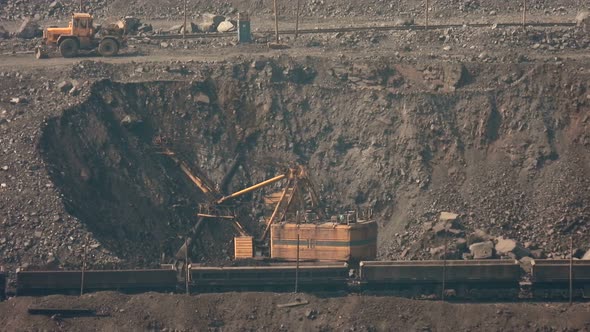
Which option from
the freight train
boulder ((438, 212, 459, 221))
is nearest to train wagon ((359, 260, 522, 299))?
the freight train

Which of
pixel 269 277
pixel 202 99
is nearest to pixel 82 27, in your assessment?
pixel 202 99

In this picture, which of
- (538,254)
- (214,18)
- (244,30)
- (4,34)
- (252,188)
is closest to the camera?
(538,254)

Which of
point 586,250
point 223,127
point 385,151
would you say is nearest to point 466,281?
point 586,250

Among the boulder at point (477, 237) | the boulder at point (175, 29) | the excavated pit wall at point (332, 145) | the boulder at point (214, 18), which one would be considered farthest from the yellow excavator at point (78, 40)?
the boulder at point (477, 237)

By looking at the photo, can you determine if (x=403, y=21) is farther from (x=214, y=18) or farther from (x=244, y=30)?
(x=214, y=18)

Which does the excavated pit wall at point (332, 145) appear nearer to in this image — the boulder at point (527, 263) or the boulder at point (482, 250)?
the boulder at point (482, 250)

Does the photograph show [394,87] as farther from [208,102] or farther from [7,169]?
[7,169]
